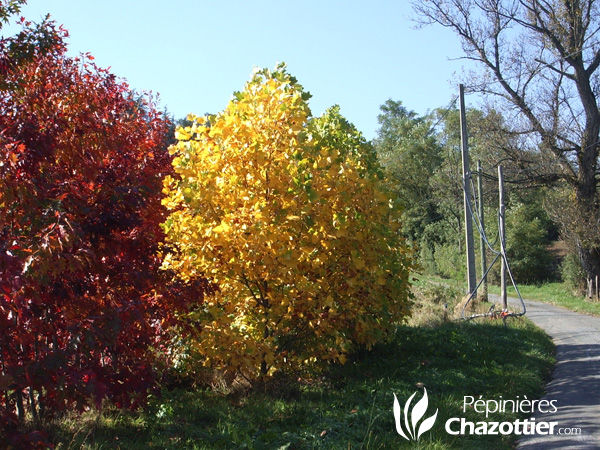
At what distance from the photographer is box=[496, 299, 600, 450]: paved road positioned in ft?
19.7

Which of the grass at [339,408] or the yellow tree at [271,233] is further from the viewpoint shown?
the yellow tree at [271,233]

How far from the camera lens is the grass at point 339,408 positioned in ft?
18.3

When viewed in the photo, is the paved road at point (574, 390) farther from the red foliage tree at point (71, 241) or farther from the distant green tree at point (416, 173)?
the distant green tree at point (416, 173)

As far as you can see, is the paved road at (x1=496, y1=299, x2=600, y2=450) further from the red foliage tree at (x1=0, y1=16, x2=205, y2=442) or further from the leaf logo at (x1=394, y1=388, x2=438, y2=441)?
the red foliage tree at (x1=0, y1=16, x2=205, y2=442)

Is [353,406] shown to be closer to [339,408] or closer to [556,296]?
[339,408]

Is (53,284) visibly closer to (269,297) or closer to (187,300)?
(187,300)

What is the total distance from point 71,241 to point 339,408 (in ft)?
11.9

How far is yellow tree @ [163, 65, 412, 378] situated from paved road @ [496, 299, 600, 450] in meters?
2.41

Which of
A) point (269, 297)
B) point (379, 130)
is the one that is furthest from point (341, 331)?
point (379, 130)

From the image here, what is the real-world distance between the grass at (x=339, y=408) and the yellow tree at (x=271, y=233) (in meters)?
0.51

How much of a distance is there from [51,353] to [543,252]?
35782 mm

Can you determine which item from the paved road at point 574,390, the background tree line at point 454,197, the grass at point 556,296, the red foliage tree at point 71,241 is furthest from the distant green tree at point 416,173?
the red foliage tree at point 71,241

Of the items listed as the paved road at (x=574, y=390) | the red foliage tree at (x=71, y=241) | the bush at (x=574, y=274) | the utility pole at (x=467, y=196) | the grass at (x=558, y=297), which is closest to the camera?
the red foliage tree at (x=71, y=241)

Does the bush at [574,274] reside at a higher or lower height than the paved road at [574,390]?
higher
